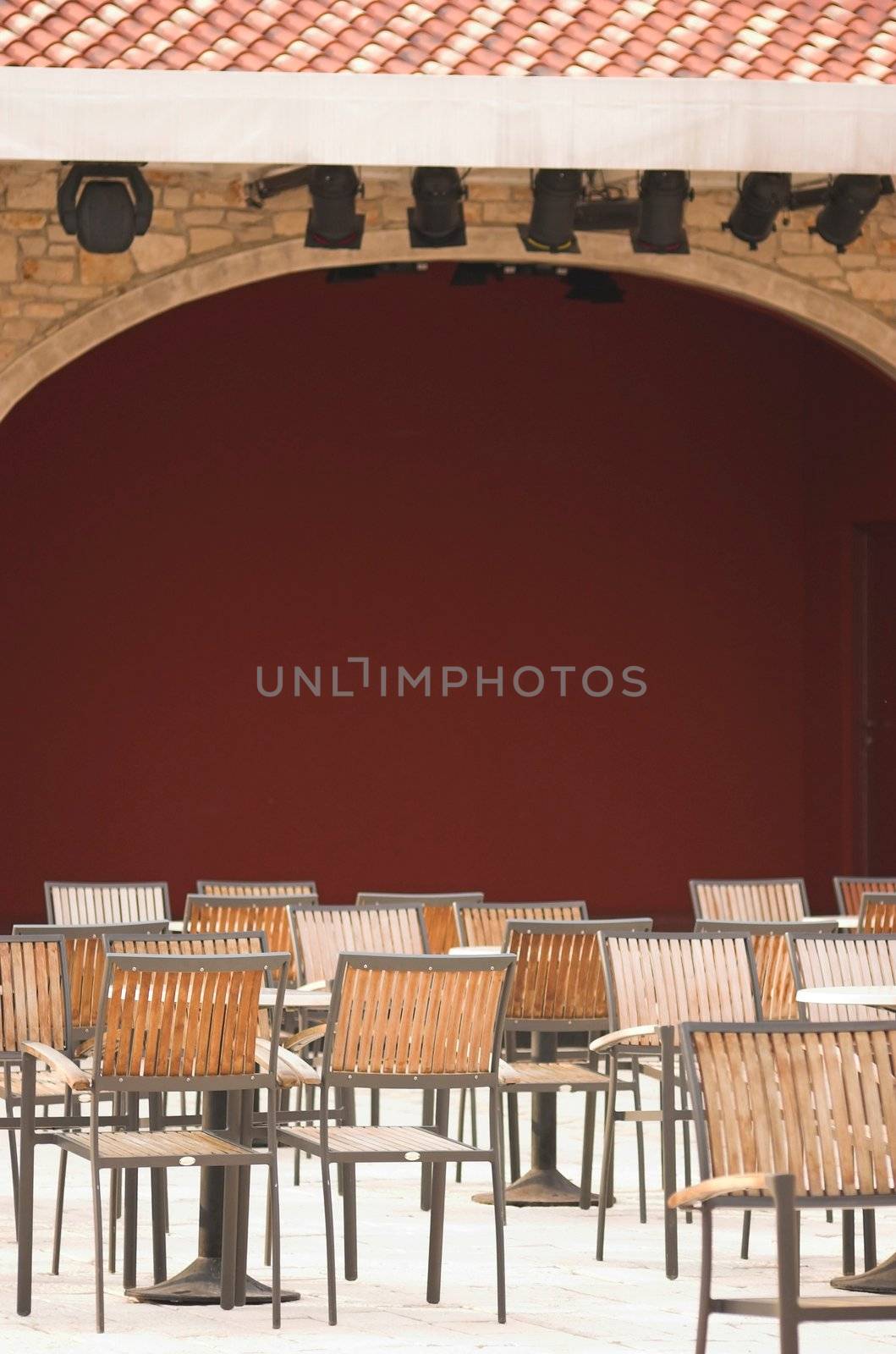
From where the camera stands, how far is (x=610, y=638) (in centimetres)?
1488

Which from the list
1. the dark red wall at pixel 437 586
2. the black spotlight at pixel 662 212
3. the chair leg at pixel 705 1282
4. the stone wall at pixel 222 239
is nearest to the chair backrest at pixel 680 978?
the chair leg at pixel 705 1282

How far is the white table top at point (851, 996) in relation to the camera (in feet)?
17.4

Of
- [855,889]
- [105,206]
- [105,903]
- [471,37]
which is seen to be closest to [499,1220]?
[105,903]

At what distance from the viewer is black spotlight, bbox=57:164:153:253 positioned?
1023 centimetres

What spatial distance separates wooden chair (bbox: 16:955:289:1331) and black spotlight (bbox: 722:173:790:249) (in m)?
6.67

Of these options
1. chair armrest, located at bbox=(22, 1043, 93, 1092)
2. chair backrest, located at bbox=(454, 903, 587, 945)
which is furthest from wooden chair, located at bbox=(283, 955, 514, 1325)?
chair backrest, located at bbox=(454, 903, 587, 945)

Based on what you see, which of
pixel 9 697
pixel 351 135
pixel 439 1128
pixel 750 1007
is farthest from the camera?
pixel 9 697

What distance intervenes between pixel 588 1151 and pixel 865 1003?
1.37m

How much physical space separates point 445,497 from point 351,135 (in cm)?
510

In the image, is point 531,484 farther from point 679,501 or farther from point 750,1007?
point 750,1007

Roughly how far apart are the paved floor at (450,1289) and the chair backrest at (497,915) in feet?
3.08

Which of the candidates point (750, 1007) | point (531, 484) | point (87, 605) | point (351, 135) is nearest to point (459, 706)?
point (531, 484)

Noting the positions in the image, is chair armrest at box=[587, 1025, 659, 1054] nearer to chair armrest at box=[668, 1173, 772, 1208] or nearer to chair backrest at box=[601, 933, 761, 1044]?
chair backrest at box=[601, 933, 761, 1044]

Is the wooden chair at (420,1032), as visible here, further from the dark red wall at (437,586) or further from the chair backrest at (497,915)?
the dark red wall at (437,586)
